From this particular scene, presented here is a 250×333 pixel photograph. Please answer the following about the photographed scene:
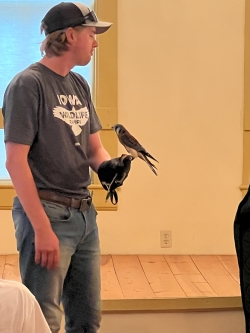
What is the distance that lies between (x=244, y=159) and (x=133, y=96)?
2.66ft

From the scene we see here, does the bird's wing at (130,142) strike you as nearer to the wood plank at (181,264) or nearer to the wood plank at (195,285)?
the wood plank at (195,285)

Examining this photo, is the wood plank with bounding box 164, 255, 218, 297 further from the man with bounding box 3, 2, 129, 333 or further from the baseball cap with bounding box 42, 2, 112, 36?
the baseball cap with bounding box 42, 2, 112, 36

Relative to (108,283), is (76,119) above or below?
above

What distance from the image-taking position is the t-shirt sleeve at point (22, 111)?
160cm

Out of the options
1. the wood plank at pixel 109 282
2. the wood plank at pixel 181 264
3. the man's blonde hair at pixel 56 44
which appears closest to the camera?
the man's blonde hair at pixel 56 44

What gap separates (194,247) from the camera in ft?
11.7

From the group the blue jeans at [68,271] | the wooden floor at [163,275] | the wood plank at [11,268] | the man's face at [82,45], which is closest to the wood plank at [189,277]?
the wooden floor at [163,275]

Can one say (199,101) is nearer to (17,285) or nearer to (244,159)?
(244,159)

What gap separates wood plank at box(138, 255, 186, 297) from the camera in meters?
2.72

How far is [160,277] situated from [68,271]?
1.32 metres

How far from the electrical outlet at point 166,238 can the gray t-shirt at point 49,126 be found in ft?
6.04

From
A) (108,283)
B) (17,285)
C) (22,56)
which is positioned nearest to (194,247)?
(108,283)

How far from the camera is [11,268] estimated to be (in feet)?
10.3

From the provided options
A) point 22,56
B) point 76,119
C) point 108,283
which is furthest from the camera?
point 22,56
